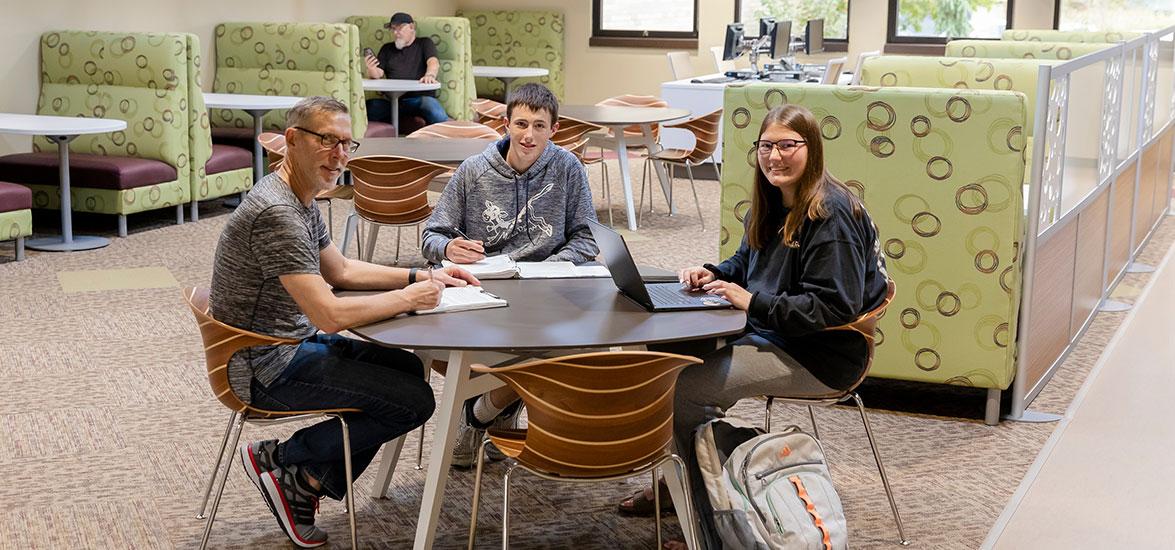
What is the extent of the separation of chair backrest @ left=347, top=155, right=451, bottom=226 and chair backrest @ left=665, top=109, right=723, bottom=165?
8.10 ft

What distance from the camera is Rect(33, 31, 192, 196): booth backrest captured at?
793cm

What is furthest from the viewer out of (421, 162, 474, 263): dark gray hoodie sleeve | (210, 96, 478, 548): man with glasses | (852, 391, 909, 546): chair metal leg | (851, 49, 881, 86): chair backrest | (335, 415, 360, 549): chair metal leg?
(851, 49, 881, 86): chair backrest

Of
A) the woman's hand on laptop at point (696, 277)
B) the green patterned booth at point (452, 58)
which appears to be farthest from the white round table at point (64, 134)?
the woman's hand on laptop at point (696, 277)

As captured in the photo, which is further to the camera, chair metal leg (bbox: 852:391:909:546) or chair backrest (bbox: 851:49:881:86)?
chair backrest (bbox: 851:49:881:86)

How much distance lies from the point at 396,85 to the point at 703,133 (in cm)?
273

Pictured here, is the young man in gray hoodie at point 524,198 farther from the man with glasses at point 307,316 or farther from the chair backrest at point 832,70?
the chair backrest at point 832,70

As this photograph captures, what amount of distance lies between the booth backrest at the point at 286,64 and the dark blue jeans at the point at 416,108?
2.53ft

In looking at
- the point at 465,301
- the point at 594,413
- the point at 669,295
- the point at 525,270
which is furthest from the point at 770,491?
the point at 525,270

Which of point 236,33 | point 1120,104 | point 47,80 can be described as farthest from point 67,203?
point 1120,104

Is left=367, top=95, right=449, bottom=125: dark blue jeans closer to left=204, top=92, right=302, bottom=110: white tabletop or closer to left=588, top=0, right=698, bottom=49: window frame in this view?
left=204, top=92, right=302, bottom=110: white tabletop

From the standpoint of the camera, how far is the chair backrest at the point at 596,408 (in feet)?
8.72

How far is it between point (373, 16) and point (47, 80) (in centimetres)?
354

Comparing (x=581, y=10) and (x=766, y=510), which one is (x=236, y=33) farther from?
(x=766, y=510)

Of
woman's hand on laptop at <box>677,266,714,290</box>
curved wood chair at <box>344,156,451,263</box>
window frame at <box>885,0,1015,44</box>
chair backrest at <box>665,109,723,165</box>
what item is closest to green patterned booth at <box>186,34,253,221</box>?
curved wood chair at <box>344,156,451,263</box>
